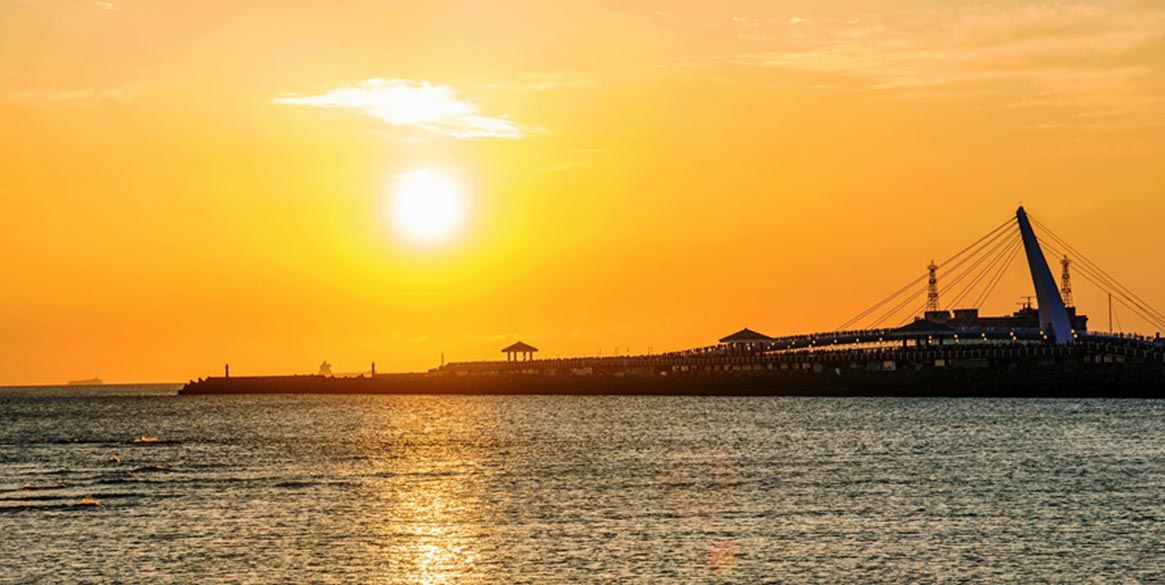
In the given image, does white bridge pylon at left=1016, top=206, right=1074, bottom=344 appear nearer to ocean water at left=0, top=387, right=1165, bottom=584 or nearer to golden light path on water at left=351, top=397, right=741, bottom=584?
ocean water at left=0, top=387, right=1165, bottom=584

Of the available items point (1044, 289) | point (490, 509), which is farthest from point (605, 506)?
point (1044, 289)

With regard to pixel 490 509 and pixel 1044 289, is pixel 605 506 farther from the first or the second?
pixel 1044 289

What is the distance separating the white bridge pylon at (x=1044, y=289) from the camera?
529 ft

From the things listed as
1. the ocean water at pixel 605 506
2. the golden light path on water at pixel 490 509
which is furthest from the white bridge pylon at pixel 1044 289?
the golden light path on water at pixel 490 509

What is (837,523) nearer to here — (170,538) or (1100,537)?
(1100,537)

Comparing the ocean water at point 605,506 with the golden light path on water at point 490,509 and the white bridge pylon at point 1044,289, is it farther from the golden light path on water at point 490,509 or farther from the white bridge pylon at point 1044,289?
the white bridge pylon at point 1044,289

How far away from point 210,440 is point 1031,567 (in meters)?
77.2

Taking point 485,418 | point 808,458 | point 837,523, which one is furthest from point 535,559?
point 485,418

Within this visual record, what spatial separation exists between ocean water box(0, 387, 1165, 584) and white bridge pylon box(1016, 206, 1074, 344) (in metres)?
52.1

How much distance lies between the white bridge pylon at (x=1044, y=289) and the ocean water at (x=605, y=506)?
52.1 metres

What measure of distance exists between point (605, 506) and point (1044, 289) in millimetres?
117588

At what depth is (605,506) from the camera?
187 ft

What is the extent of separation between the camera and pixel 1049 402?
499 ft

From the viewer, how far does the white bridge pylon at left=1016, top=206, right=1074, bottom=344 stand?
16125cm
